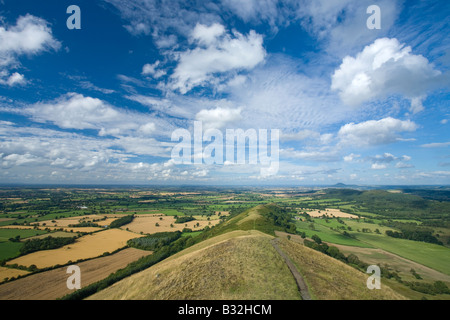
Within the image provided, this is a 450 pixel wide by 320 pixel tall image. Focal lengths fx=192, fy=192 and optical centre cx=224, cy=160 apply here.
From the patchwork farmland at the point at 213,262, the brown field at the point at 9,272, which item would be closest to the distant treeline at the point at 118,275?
the patchwork farmland at the point at 213,262

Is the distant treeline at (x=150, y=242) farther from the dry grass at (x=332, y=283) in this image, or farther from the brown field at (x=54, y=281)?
the dry grass at (x=332, y=283)

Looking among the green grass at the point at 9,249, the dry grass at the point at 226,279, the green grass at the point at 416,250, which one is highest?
the dry grass at the point at 226,279

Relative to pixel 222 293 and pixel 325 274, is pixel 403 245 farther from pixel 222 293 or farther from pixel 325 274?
pixel 222 293

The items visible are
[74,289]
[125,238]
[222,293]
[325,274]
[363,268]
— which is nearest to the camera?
[222,293]

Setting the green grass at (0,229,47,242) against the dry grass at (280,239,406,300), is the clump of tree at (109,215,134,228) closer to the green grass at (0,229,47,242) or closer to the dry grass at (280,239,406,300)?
the green grass at (0,229,47,242)

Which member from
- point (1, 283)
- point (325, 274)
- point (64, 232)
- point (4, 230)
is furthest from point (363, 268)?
point (4, 230)

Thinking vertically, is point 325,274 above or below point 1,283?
above
